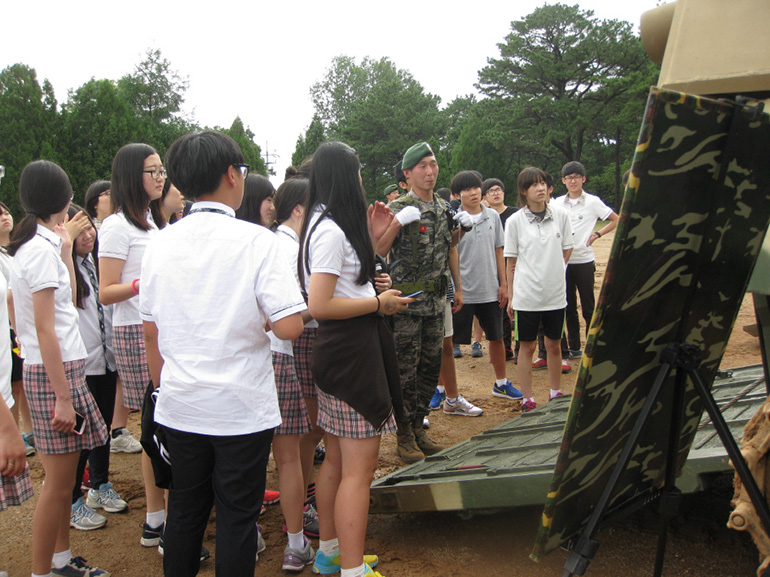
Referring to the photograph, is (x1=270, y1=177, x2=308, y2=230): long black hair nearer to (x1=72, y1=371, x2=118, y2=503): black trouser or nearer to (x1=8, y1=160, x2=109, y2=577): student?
(x1=8, y1=160, x2=109, y2=577): student

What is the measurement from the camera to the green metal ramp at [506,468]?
2701 millimetres

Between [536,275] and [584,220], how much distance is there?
6.96 ft

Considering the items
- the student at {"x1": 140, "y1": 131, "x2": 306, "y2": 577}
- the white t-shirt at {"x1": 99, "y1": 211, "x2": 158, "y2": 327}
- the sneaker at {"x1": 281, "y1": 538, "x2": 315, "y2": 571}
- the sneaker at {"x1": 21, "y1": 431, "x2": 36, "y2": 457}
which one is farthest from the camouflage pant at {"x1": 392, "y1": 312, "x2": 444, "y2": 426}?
the sneaker at {"x1": 21, "y1": 431, "x2": 36, "y2": 457}

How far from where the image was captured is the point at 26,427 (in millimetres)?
5336

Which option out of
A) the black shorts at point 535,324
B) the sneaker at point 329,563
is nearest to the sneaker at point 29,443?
the sneaker at point 329,563

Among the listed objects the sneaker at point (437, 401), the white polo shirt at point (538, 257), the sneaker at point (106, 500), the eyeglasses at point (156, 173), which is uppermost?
the eyeglasses at point (156, 173)

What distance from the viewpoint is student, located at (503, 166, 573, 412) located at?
541cm

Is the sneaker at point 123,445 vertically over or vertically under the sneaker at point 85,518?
under

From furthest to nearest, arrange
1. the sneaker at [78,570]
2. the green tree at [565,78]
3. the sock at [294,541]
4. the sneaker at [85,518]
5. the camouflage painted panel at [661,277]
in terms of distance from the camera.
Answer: the green tree at [565,78]
the sneaker at [85,518]
the sock at [294,541]
the sneaker at [78,570]
the camouflage painted panel at [661,277]

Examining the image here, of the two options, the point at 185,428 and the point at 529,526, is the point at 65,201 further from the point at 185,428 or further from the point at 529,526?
the point at 529,526

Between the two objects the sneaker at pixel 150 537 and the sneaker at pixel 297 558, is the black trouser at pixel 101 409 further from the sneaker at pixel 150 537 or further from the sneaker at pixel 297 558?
the sneaker at pixel 297 558

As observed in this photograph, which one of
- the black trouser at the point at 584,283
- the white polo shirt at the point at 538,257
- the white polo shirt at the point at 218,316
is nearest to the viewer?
the white polo shirt at the point at 218,316

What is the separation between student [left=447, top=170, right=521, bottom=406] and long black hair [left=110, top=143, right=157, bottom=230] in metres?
3.43

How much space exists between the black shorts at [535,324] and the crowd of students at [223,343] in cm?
109
